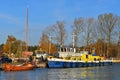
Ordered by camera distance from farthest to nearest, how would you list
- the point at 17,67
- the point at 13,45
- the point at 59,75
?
the point at 13,45 < the point at 17,67 < the point at 59,75

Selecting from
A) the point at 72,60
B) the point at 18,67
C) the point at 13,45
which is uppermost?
the point at 13,45

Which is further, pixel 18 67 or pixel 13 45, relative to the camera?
pixel 13 45

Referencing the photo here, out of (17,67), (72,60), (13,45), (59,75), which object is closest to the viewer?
(59,75)

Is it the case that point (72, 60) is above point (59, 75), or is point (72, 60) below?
above

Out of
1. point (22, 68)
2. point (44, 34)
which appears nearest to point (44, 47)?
point (44, 34)

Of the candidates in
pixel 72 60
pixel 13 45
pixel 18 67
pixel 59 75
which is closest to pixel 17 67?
pixel 18 67

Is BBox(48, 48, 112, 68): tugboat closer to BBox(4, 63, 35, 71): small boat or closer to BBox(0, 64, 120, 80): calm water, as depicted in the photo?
BBox(4, 63, 35, 71): small boat

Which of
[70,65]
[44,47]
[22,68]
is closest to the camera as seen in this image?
[22,68]

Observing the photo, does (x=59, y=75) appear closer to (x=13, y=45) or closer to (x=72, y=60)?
(x=72, y=60)

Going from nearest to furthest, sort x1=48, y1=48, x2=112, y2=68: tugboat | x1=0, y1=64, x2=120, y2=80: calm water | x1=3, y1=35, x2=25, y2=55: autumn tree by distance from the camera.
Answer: x1=0, y1=64, x2=120, y2=80: calm water
x1=48, y1=48, x2=112, y2=68: tugboat
x1=3, y1=35, x2=25, y2=55: autumn tree

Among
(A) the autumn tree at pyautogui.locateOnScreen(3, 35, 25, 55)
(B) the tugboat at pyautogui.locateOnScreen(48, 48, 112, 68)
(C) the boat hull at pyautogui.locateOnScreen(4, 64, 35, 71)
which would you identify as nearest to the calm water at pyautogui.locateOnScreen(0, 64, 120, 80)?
(C) the boat hull at pyautogui.locateOnScreen(4, 64, 35, 71)

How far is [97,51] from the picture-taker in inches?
6511

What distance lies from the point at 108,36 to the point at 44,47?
29.3 meters

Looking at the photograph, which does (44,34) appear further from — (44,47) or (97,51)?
(97,51)
